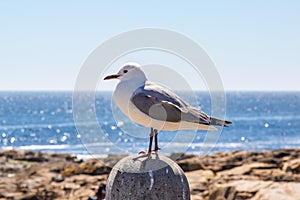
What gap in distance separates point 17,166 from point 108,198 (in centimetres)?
2832

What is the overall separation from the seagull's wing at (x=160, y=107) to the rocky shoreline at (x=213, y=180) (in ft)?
24.5

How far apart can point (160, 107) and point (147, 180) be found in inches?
31.3

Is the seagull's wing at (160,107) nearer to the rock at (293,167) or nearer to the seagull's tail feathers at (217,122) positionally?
the seagull's tail feathers at (217,122)

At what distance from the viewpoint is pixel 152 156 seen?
6.25m

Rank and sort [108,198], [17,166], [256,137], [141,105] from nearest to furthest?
[141,105] < [108,198] < [17,166] < [256,137]

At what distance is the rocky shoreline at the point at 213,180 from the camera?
46.9 ft

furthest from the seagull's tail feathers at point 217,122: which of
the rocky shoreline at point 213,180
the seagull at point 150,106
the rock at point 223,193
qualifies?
the rock at point 223,193

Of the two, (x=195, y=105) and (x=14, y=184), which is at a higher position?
(x=195, y=105)

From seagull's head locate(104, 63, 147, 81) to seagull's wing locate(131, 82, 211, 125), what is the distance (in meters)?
0.13

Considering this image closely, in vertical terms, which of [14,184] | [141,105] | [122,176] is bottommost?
[14,184]

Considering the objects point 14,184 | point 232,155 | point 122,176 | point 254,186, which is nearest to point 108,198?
point 122,176

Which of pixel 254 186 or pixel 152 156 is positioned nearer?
pixel 152 156

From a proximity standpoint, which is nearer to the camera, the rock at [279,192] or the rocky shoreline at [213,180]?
the rock at [279,192]

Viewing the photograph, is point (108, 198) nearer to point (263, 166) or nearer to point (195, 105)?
point (195, 105)
